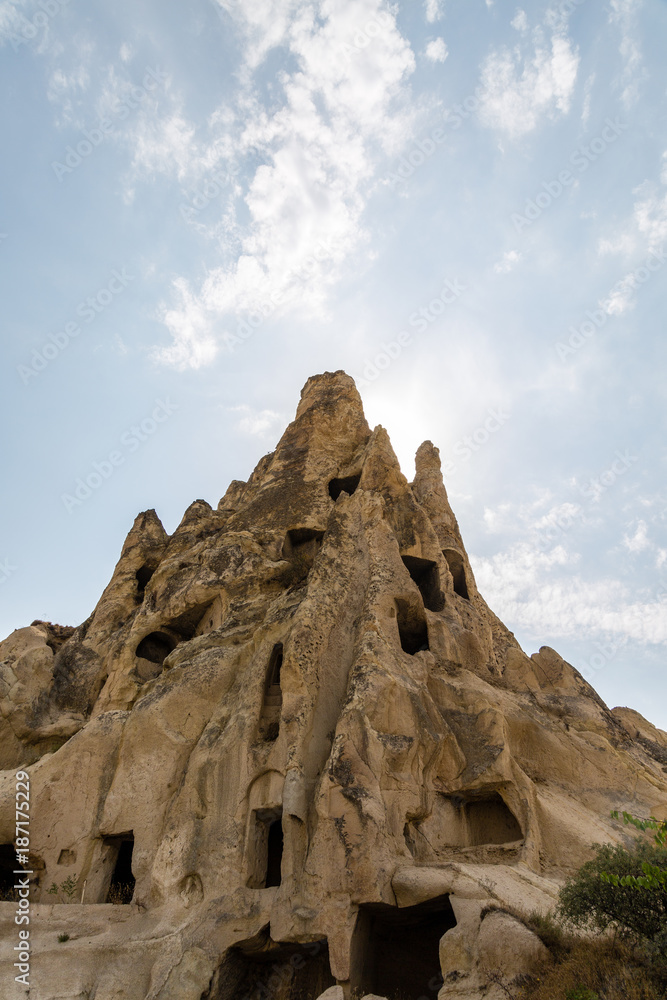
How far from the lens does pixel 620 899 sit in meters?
7.55

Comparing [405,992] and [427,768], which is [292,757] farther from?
[405,992]

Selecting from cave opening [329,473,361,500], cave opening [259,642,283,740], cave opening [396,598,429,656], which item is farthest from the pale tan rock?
cave opening [329,473,361,500]

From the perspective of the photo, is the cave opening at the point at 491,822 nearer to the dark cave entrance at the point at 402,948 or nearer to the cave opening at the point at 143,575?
the dark cave entrance at the point at 402,948

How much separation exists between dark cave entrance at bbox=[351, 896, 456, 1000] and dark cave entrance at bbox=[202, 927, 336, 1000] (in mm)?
790

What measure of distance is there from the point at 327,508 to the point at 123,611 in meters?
8.10

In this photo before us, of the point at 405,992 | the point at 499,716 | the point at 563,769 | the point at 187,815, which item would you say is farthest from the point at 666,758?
the point at 187,815

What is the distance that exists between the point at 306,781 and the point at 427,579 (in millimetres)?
8830

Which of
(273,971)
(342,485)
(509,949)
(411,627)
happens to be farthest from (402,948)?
(342,485)

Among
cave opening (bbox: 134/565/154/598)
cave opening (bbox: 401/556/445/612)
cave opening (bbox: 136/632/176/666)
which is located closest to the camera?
cave opening (bbox: 401/556/445/612)

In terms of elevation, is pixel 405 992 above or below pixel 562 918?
below

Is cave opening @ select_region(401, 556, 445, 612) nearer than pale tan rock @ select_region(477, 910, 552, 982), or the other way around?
pale tan rock @ select_region(477, 910, 552, 982)

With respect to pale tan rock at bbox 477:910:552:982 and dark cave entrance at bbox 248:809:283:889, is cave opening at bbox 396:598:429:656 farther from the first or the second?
pale tan rock at bbox 477:910:552:982

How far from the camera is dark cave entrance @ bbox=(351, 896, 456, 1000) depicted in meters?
9.85

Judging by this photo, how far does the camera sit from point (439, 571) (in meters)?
18.5
